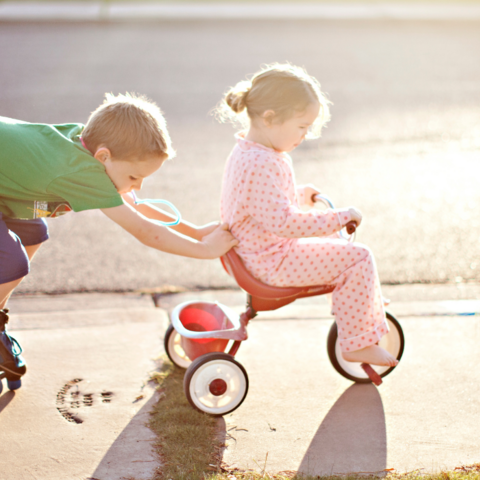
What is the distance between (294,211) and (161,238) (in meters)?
0.55

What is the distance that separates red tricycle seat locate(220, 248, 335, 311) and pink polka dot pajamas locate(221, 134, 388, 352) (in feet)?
0.10

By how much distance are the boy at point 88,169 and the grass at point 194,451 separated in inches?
26.4

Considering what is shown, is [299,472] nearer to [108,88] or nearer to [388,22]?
[108,88]

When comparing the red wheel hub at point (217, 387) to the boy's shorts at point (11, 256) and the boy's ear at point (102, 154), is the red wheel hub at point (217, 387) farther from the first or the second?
the boy's ear at point (102, 154)

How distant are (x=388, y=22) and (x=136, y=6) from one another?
7.26 metres

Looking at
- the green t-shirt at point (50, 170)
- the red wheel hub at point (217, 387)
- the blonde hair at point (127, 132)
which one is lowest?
the red wheel hub at point (217, 387)

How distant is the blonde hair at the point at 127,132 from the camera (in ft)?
7.80

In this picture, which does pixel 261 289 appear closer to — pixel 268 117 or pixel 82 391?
pixel 268 117

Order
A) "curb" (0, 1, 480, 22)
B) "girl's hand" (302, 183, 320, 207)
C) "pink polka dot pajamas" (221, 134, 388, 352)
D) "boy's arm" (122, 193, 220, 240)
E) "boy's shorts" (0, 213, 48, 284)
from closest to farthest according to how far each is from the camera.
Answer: "boy's shorts" (0, 213, 48, 284) → "pink polka dot pajamas" (221, 134, 388, 352) → "boy's arm" (122, 193, 220, 240) → "girl's hand" (302, 183, 320, 207) → "curb" (0, 1, 480, 22)

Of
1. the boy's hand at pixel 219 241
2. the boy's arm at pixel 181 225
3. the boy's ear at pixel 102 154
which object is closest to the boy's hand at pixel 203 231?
the boy's arm at pixel 181 225

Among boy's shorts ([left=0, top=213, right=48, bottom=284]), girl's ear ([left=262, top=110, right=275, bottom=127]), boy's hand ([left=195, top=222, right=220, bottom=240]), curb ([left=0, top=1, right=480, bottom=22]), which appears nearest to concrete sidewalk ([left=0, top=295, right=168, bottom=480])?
boy's shorts ([left=0, top=213, right=48, bottom=284])

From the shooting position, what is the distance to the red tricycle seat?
2.67 metres

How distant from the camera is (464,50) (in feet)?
45.2

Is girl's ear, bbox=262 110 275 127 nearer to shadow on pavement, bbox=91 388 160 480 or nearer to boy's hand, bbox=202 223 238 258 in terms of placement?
boy's hand, bbox=202 223 238 258
